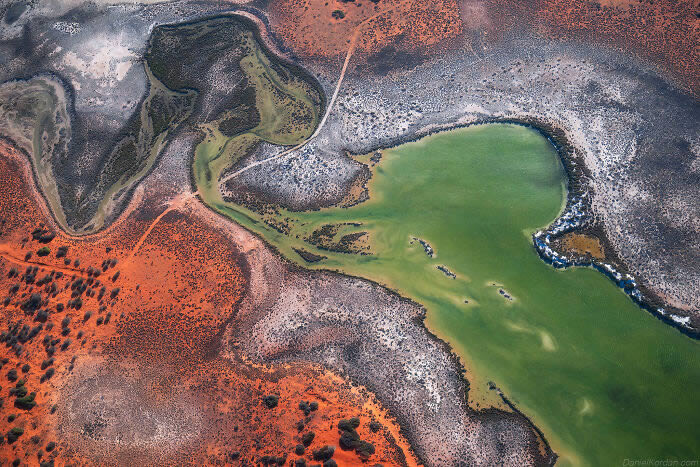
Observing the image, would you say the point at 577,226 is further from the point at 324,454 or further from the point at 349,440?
the point at 324,454

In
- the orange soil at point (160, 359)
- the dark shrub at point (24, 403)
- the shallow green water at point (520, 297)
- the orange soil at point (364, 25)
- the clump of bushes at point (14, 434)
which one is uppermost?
the orange soil at point (364, 25)

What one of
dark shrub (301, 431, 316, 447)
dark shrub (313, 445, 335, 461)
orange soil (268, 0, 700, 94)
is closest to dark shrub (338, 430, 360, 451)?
dark shrub (313, 445, 335, 461)

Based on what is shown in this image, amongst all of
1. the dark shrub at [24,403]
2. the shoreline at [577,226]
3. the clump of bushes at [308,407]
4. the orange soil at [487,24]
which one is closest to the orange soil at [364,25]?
the orange soil at [487,24]

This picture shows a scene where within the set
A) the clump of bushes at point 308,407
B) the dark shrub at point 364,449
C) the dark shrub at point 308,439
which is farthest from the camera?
the clump of bushes at point 308,407

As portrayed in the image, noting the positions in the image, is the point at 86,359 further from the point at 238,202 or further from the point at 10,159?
the point at 10,159

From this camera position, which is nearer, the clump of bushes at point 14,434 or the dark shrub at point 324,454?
the dark shrub at point 324,454

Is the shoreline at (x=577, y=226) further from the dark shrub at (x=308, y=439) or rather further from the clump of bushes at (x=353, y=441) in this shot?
the dark shrub at (x=308, y=439)

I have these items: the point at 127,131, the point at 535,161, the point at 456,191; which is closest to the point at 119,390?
the point at 127,131
